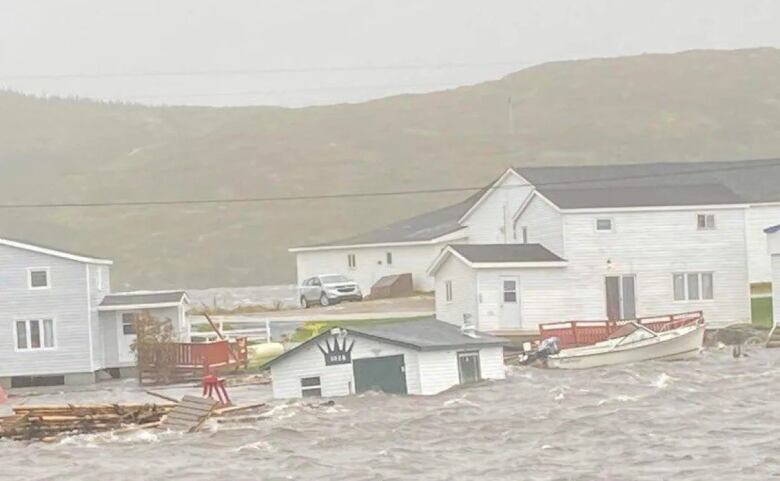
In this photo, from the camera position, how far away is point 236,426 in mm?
44500

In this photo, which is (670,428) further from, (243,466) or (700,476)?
(243,466)

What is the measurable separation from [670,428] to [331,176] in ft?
490

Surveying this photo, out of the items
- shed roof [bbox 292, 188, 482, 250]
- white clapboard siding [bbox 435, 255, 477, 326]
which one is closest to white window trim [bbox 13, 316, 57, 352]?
white clapboard siding [bbox 435, 255, 477, 326]

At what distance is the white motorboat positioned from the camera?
185 feet

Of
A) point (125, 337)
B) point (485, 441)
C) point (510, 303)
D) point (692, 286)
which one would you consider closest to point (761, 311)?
point (692, 286)

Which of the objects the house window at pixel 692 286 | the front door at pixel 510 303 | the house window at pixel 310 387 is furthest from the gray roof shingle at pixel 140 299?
the house window at pixel 692 286

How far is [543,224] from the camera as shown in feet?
231

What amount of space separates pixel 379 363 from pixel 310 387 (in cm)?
229

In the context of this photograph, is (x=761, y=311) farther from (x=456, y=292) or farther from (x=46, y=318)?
(x=46, y=318)

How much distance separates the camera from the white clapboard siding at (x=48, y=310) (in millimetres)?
63906

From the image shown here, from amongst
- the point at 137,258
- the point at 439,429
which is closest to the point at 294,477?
the point at 439,429

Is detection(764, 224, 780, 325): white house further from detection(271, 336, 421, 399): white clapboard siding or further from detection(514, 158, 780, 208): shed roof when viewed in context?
detection(271, 336, 421, 399): white clapboard siding

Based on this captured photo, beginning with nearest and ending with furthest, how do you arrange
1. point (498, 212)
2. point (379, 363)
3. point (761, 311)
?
point (379, 363)
point (761, 311)
point (498, 212)

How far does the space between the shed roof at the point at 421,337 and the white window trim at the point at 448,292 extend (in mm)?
15920
